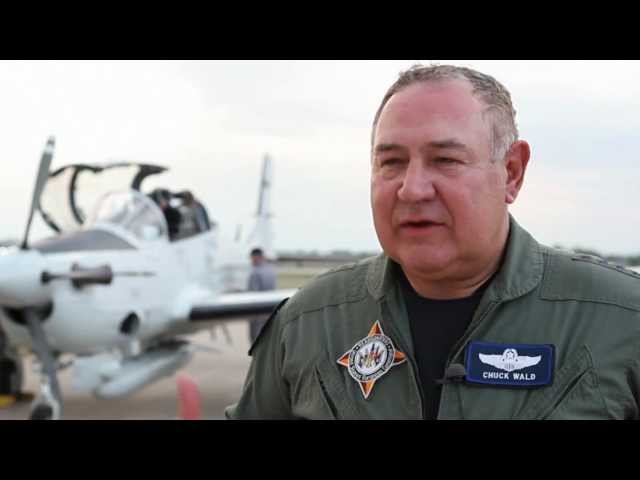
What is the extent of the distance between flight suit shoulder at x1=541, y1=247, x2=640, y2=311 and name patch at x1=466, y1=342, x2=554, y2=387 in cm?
15

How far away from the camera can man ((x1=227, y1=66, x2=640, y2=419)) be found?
4.75 feet

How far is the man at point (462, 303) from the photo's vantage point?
145cm

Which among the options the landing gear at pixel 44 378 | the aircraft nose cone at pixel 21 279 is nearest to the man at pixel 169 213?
the aircraft nose cone at pixel 21 279

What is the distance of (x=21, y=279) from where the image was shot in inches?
303

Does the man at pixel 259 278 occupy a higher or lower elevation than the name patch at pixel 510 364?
lower

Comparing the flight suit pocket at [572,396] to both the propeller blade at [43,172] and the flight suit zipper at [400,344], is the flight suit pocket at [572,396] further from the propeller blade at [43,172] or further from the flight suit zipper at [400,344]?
the propeller blade at [43,172]

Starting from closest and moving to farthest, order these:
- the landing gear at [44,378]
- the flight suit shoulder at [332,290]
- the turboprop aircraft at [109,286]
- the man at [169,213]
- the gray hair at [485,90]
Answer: the gray hair at [485,90] < the flight suit shoulder at [332,290] < the landing gear at [44,378] < the turboprop aircraft at [109,286] < the man at [169,213]

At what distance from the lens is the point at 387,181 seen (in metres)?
1.50

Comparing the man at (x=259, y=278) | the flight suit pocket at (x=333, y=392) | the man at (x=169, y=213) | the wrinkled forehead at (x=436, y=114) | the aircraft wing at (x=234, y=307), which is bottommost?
the aircraft wing at (x=234, y=307)

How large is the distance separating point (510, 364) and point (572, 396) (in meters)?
0.13

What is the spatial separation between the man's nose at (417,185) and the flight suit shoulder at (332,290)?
0.37 m

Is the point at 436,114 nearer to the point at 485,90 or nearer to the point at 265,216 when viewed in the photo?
the point at 485,90

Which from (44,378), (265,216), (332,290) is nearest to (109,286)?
(44,378)
